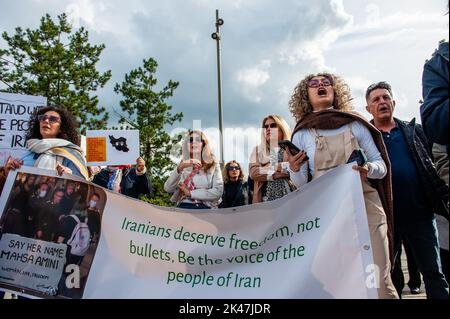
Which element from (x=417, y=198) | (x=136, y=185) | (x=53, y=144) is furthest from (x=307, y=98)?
(x=136, y=185)

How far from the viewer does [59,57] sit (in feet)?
87.7

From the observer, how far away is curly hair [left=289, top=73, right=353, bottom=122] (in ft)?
12.2

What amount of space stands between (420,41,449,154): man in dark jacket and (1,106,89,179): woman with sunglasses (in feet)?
8.85

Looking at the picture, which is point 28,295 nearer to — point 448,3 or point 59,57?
point 448,3

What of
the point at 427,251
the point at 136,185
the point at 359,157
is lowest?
the point at 427,251

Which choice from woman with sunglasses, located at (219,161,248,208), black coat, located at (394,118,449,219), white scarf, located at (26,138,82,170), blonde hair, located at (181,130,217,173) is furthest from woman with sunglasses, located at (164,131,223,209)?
black coat, located at (394,118,449,219)

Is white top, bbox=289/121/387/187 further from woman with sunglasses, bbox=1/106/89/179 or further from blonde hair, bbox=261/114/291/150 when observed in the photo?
woman with sunglasses, bbox=1/106/89/179

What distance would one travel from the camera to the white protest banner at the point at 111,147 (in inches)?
289

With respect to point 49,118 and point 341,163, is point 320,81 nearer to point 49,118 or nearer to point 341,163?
point 341,163

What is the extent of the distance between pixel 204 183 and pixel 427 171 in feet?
7.32

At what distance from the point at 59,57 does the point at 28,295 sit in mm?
25109

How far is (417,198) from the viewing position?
12.1 ft

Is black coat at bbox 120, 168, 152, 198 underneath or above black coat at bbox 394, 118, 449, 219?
above
